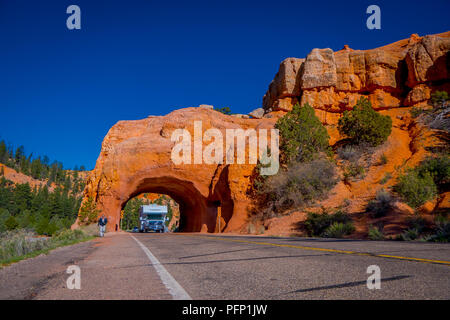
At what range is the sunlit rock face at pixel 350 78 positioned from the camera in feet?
148

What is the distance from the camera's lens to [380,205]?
735 inches

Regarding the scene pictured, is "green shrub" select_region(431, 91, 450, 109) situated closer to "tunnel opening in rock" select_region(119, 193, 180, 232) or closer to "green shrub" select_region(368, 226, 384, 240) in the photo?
"green shrub" select_region(368, 226, 384, 240)

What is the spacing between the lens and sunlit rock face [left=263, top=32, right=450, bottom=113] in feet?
148

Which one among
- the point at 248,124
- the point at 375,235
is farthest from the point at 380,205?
the point at 248,124

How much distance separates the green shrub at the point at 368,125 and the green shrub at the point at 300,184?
7.47 meters

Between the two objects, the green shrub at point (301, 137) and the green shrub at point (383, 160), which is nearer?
the green shrub at point (301, 137)

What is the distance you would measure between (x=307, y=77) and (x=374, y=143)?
18.2 metres

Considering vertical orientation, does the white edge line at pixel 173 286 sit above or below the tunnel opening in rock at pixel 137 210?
above

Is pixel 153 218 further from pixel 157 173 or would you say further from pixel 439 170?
pixel 439 170

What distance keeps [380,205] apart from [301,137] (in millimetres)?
11834

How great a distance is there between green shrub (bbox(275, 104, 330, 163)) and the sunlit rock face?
55.5ft
